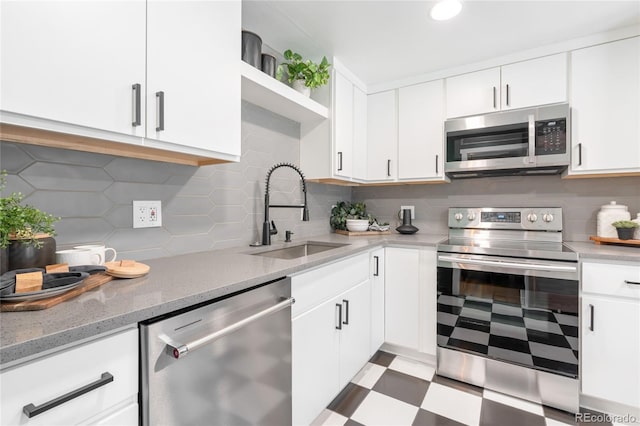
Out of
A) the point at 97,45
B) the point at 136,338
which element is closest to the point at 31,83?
the point at 97,45

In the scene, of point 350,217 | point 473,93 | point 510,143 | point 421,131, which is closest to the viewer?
point 510,143

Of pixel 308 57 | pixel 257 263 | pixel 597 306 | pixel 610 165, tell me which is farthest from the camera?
pixel 308 57

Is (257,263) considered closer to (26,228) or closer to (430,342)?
(26,228)

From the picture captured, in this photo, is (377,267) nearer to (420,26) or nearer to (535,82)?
(420,26)

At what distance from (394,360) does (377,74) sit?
7.45 feet

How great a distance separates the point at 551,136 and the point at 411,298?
145 cm

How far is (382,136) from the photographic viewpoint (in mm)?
2605

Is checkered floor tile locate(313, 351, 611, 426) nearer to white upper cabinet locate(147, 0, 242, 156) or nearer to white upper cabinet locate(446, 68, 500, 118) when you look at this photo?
white upper cabinet locate(147, 0, 242, 156)

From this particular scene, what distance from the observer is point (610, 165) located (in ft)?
6.03

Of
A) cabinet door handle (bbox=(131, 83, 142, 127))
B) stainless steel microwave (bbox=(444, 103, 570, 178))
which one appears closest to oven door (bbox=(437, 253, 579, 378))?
stainless steel microwave (bbox=(444, 103, 570, 178))

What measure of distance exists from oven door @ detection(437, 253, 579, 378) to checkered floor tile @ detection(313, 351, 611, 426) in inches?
8.9

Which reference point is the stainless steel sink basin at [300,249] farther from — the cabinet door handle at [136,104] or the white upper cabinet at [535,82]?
the white upper cabinet at [535,82]

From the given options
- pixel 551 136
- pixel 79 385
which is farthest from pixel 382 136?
pixel 79 385

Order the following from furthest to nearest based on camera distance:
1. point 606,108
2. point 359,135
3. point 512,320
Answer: point 359,135 < point 606,108 < point 512,320
